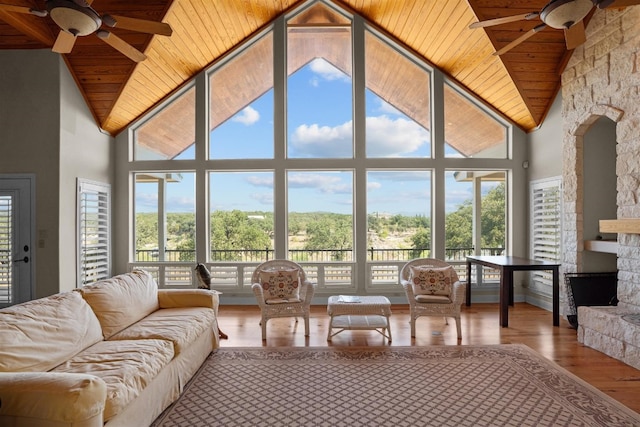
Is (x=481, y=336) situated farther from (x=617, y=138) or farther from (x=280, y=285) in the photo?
(x=617, y=138)

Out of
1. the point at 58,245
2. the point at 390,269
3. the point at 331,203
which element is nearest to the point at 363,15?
the point at 331,203

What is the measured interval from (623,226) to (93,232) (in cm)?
703

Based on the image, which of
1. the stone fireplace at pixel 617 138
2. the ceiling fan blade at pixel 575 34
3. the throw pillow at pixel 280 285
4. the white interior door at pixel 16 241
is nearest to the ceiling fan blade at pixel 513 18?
the ceiling fan blade at pixel 575 34

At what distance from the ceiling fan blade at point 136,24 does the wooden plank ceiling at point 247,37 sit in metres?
1.53

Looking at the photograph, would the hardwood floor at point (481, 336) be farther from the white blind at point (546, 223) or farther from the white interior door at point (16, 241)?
the white interior door at point (16, 241)

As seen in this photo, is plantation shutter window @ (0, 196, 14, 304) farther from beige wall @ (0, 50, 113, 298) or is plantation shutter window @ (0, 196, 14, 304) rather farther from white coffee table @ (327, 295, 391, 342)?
white coffee table @ (327, 295, 391, 342)

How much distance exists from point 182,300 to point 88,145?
3215mm

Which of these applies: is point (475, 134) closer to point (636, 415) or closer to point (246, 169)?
point (246, 169)

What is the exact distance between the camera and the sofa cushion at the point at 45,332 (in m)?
2.27

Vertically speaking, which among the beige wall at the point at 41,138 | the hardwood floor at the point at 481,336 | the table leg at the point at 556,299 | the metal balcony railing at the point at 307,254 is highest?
the beige wall at the point at 41,138

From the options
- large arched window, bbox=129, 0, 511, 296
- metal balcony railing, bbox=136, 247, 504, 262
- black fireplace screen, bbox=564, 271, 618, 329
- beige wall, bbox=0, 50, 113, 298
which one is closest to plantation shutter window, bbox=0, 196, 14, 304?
beige wall, bbox=0, 50, 113, 298

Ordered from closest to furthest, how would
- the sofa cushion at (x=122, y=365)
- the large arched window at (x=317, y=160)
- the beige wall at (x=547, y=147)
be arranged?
the sofa cushion at (x=122, y=365)
the beige wall at (x=547, y=147)
the large arched window at (x=317, y=160)

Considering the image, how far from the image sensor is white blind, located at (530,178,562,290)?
5.82 meters

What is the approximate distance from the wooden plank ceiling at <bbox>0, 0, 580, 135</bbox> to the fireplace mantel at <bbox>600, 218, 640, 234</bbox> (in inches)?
92.5
